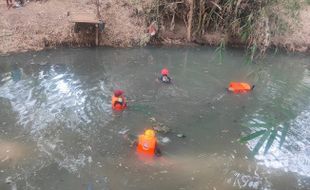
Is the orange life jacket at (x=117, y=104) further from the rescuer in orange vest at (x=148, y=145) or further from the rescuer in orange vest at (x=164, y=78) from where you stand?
the rescuer in orange vest at (x=164, y=78)

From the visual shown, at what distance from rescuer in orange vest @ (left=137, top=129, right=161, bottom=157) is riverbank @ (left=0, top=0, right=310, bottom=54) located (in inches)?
262

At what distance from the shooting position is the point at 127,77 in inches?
436

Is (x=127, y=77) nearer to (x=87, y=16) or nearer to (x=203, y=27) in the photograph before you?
(x=87, y=16)

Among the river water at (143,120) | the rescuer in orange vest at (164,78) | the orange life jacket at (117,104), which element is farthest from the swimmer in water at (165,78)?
the orange life jacket at (117,104)

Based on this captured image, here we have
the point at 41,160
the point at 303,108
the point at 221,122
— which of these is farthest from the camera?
the point at 303,108

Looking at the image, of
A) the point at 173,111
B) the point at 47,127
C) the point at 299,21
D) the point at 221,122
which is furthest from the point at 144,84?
the point at 299,21

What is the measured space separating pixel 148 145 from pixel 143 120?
161cm

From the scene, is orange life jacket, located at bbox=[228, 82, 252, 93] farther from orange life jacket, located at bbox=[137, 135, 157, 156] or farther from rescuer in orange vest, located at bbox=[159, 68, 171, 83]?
orange life jacket, located at bbox=[137, 135, 157, 156]

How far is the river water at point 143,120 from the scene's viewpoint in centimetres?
691

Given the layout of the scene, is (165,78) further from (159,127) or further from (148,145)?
(148,145)

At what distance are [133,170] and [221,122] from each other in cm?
285

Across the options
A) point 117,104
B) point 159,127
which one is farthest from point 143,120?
point 117,104

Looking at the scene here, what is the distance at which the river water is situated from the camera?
691cm

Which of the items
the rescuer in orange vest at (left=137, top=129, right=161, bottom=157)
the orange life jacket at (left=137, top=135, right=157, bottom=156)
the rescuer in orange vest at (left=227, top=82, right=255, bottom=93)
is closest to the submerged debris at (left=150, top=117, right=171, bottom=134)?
the rescuer in orange vest at (left=137, top=129, right=161, bottom=157)
